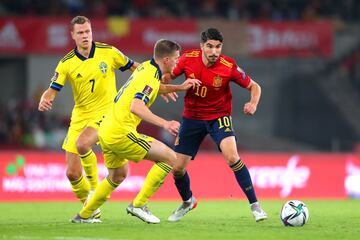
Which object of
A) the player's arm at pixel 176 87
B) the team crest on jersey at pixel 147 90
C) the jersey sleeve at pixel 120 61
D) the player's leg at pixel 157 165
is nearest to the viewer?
the team crest on jersey at pixel 147 90

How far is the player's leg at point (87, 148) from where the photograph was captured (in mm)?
11841

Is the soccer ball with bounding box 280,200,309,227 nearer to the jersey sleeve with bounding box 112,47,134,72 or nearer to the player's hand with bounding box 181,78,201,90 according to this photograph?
the player's hand with bounding box 181,78,201,90

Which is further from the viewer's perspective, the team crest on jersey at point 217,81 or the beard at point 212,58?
the team crest on jersey at point 217,81

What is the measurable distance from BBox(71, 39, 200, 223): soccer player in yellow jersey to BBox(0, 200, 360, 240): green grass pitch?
1.34 feet

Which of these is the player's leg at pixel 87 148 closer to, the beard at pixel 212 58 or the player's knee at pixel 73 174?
the player's knee at pixel 73 174

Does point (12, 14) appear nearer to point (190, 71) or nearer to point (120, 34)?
point (120, 34)

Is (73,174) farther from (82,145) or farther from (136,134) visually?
(136,134)

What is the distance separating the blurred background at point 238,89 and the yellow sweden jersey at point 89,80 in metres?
6.89

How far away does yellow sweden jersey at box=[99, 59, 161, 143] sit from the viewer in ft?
34.8

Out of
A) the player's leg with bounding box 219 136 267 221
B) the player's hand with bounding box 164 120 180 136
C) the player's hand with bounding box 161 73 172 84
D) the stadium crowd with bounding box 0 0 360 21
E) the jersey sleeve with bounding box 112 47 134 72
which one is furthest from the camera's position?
the stadium crowd with bounding box 0 0 360 21

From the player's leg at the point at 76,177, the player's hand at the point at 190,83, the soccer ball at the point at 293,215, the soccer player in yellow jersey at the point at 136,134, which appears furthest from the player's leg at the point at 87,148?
the soccer ball at the point at 293,215

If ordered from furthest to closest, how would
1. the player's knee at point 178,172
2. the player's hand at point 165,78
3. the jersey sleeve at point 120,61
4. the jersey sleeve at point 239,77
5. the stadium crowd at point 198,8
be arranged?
1. the stadium crowd at point 198,8
2. the jersey sleeve at point 120,61
3. the player's knee at point 178,172
4. the jersey sleeve at point 239,77
5. the player's hand at point 165,78

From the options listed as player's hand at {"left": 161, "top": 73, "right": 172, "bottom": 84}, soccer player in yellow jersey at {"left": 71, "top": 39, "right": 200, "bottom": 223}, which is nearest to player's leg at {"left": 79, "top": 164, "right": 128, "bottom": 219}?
soccer player in yellow jersey at {"left": 71, "top": 39, "right": 200, "bottom": 223}

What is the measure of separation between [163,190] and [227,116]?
773 centimetres
